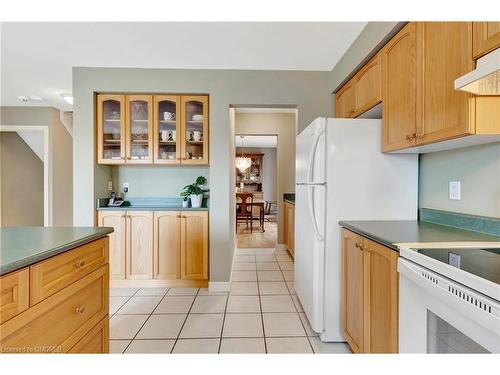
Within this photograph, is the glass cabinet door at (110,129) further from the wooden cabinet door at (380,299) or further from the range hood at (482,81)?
the range hood at (482,81)

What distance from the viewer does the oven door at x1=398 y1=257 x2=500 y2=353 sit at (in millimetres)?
666

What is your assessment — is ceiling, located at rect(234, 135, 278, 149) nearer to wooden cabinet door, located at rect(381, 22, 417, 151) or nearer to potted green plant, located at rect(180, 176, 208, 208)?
potted green plant, located at rect(180, 176, 208, 208)

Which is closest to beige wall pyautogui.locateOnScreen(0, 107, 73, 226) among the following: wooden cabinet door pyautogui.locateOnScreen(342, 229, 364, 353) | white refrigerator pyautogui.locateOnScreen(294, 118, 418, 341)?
white refrigerator pyautogui.locateOnScreen(294, 118, 418, 341)

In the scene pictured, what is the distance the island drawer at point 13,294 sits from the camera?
30.2 inches

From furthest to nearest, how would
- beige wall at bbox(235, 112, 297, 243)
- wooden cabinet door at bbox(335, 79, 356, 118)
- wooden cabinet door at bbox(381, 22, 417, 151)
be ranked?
beige wall at bbox(235, 112, 297, 243), wooden cabinet door at bbox(335, 79, 356, 118), wooden cabinet door at bbox(381, 22, 417, 151)

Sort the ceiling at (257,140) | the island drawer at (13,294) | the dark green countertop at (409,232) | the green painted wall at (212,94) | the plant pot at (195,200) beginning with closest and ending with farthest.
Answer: the island drawer at (13,294)
the dark green countertop at (409,232)
the green painted wall at (212,94)
the plant pot at (195,200)
the ceiling at (257,140)

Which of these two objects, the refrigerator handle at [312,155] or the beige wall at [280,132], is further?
the beige wall at [280,132]

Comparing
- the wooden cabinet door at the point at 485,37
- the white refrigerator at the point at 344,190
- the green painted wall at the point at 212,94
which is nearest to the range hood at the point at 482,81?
the wooden cabinet door at the point at 485,37

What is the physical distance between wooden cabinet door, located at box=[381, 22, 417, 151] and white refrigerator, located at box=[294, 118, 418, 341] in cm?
13

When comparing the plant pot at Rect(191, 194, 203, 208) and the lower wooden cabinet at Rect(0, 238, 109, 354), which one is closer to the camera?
the lower wooden cabinet at Rect(0, 238, 109, 354)

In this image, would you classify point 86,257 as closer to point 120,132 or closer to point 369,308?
point 369,308

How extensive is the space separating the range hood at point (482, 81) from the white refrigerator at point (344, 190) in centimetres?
75

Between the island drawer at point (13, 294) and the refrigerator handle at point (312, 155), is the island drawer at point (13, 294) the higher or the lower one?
the lower one

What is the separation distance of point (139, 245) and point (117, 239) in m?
0.25
